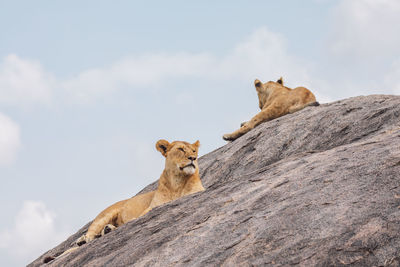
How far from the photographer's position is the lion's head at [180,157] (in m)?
9.88

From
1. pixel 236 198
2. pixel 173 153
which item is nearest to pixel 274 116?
pixel 173 153

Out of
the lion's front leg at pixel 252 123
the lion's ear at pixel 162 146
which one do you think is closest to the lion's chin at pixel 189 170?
the lion's ear at pixel 162 146

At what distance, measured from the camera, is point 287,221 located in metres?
5.98

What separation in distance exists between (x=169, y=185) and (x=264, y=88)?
391 inches

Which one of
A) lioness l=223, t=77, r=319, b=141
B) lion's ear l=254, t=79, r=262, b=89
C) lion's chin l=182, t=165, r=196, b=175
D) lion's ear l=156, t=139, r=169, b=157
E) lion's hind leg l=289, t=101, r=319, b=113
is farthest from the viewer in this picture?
lion's ear l=254, t=79, r=262, b=89

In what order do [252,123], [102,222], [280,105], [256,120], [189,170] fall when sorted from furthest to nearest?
[280,105]
[256,120]
[252,123]
[102,222]
[189,170]

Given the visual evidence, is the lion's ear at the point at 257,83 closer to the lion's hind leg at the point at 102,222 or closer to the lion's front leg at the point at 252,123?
the lion's front leg at the point at 252,123

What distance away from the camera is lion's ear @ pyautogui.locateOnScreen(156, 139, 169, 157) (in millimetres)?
10375

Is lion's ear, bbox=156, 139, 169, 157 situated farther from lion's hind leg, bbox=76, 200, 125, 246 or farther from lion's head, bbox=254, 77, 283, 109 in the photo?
lion's head, bbox=254, 77, 283, 109

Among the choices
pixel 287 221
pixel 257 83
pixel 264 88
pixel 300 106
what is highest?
pixel 257 83

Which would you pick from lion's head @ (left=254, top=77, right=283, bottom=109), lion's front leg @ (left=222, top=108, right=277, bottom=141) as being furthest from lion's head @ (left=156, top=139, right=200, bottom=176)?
lion's head @ (left=254, top=77, right=283, bottom=109)

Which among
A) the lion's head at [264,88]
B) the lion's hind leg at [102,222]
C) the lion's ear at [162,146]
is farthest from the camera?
the lion's head at [264,88]

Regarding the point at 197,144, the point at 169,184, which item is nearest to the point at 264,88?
the point at 197,144

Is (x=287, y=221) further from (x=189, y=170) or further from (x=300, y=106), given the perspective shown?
(x=300, y=106)
